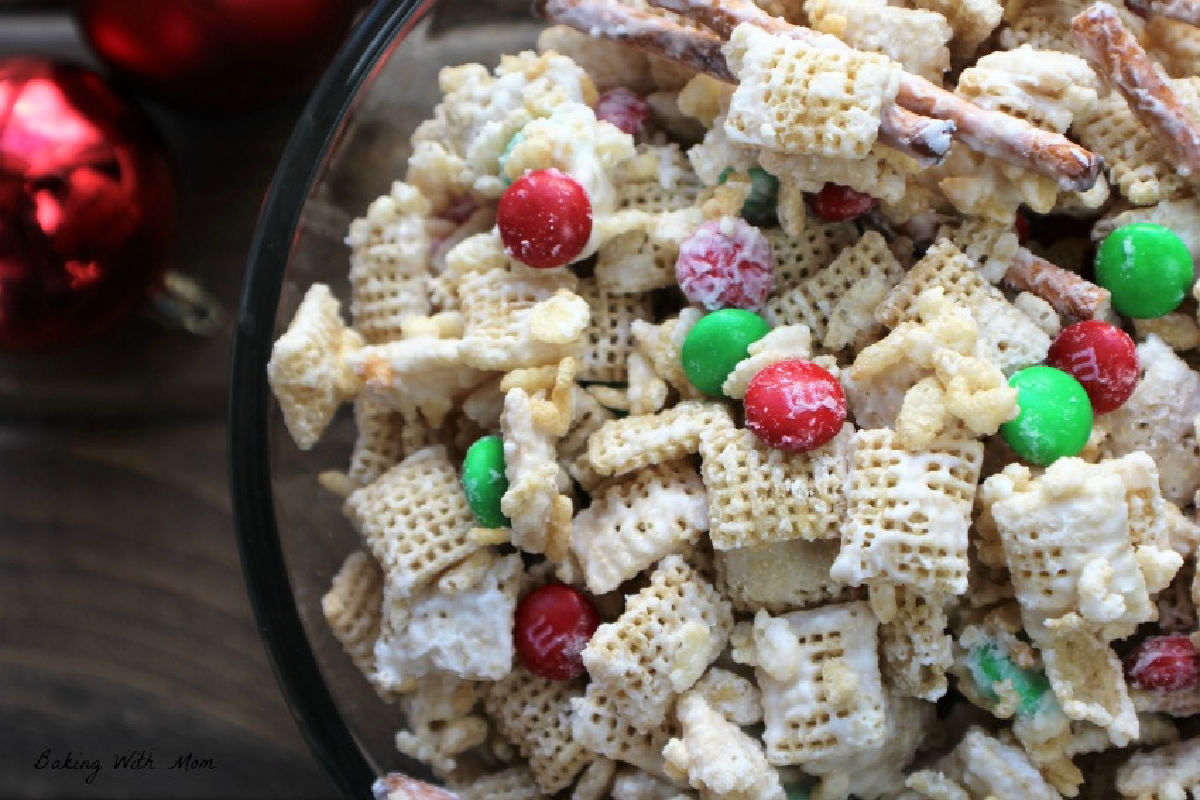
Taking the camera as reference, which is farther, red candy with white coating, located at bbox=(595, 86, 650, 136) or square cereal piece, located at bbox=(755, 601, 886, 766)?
red candy with white coating, located at bbox=(595, 86, 650, 136)

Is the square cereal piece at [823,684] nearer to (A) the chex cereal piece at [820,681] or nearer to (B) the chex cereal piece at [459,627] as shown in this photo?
(A) the chex cereal piece at [820,681]

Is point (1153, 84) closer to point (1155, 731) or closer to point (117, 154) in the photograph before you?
point (1155, 731)

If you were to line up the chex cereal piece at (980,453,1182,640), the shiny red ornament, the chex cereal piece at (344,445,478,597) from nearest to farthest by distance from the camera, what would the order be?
1. the chex cereal piece at (980,453,1182,640)
2. the chex cereal piece at (344,445,478,597)
3. the shiny red ornament

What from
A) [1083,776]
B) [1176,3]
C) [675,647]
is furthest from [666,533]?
[1176,3]

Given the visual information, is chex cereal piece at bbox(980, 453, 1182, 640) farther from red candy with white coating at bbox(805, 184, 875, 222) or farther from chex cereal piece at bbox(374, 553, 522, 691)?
chex cereal piece at bbox(374, 553, 522, 691)

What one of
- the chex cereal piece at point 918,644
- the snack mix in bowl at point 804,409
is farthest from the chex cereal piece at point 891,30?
the chex cereal piece at point 918,644

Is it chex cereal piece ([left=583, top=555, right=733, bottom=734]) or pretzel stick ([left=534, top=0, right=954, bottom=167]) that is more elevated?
pretzel stick ([left=534, top=0, right=954, bottom=167])

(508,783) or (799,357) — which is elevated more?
(799,357)

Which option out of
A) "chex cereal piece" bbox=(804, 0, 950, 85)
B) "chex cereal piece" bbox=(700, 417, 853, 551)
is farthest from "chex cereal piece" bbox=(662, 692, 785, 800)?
"chex cereal piece" bbox=(804, 0, 950, 85)
